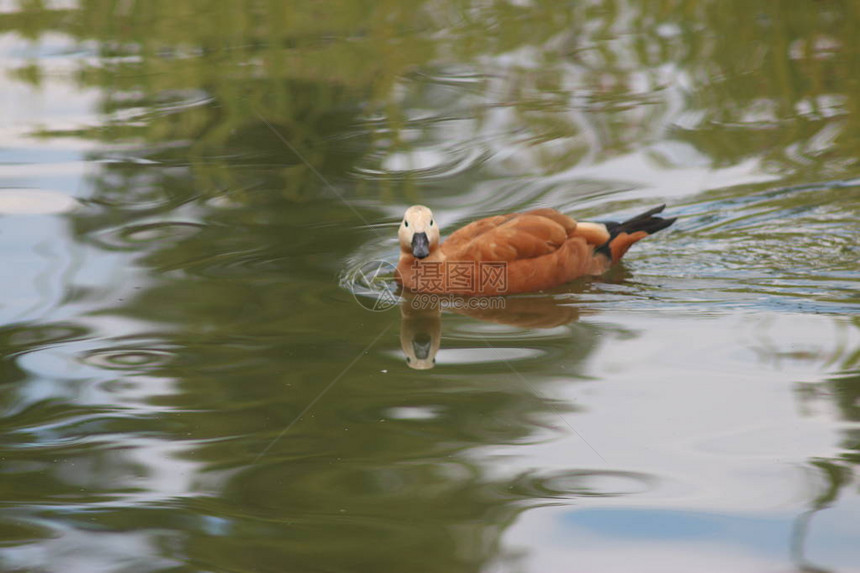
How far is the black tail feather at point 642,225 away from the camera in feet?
22.5

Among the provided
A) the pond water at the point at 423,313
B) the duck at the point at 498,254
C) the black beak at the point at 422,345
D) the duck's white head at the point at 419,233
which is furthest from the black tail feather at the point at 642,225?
the black beak at the point at 422,345

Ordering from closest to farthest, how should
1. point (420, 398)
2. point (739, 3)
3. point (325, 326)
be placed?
1. point (420, 398)
2. point (325, 326)
3. point (739, 3)

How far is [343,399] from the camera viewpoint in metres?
4.91

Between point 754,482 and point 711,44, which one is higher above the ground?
point 711,44

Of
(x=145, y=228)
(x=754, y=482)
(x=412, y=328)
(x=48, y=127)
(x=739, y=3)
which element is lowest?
(x=754, y=482)

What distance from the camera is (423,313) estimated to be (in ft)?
20.1

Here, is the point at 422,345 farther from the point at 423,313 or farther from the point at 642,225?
the point at 642,225

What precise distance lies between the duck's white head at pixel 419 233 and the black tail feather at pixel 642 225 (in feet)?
3.69

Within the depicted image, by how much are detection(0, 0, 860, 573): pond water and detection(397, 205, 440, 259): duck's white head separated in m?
0.39

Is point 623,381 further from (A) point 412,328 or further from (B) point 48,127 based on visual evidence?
(B) point 48,127

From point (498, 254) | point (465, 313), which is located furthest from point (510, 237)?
point (465, 313)

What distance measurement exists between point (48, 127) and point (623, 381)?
20.2 feet

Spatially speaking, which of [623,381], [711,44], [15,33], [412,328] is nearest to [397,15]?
[711,44]

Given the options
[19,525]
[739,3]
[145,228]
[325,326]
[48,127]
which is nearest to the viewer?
[19,525]
